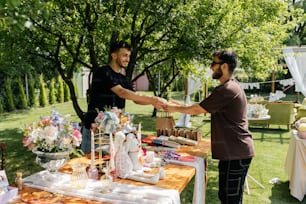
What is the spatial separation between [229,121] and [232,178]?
0.45 m

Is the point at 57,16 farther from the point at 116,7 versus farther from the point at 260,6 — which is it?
the point at 260,6

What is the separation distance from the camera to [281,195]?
3715 mm

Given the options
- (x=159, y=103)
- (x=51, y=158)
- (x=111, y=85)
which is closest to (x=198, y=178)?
(x=159, y=103)

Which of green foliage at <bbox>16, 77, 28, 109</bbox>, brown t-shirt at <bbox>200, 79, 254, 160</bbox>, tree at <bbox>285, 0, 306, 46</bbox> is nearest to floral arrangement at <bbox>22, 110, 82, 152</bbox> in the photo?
brown t-shirt at <bbox>200, 79, 254, 160</bbox>

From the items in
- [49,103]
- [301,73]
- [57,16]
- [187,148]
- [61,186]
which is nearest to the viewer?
[61,186]

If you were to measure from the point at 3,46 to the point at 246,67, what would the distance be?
3.71 meters

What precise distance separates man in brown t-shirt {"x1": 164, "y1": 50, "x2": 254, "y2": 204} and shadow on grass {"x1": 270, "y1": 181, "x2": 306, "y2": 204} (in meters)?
1.52

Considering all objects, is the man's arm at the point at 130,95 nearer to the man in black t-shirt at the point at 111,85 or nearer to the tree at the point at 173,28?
the man in black t-shirt at the point at 111,85

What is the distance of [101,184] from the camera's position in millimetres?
1832

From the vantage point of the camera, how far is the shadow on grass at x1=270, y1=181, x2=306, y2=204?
354cm

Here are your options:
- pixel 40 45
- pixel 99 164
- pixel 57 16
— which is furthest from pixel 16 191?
pixel 40 45

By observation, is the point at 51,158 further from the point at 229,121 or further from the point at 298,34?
the point at 298,34

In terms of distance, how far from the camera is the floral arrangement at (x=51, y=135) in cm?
172

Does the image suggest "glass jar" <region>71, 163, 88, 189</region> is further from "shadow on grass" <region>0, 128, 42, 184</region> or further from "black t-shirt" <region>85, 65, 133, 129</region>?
"shadow on grass" <region>0, 128, 42, 184</region>
